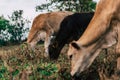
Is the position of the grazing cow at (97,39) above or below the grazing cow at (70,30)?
above

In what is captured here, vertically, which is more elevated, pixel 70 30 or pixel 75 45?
pixel 75 45

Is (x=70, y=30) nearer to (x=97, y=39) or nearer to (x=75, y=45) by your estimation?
(x=97, y=39)

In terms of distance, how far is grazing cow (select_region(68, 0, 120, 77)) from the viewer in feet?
40.4

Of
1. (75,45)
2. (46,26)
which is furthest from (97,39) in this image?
(46,26)

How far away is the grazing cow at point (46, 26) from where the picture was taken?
2405 centimetres

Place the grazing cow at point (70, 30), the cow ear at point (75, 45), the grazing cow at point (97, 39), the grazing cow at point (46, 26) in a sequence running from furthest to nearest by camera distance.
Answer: the grazing cow at point (46, 26) < the grazing cow at point (70, 30) < the grazing cow at point (97, 39) < the cow ear at point (75, 45)

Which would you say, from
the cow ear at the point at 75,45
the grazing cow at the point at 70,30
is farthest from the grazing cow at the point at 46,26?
the cow ear at the point at 75,45

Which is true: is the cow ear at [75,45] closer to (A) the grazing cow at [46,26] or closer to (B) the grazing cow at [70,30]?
(B) the grazing cow at [70,30]

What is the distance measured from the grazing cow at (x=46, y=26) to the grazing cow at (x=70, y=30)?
882mm

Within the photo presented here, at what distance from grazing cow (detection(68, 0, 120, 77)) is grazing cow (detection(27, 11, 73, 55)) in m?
11.2

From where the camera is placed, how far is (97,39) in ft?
40.6

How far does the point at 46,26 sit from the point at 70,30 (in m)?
3.02

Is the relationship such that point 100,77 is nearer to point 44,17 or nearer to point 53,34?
point 53,34

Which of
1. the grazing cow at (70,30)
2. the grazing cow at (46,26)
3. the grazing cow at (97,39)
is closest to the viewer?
the grazing cow at (97,39)
